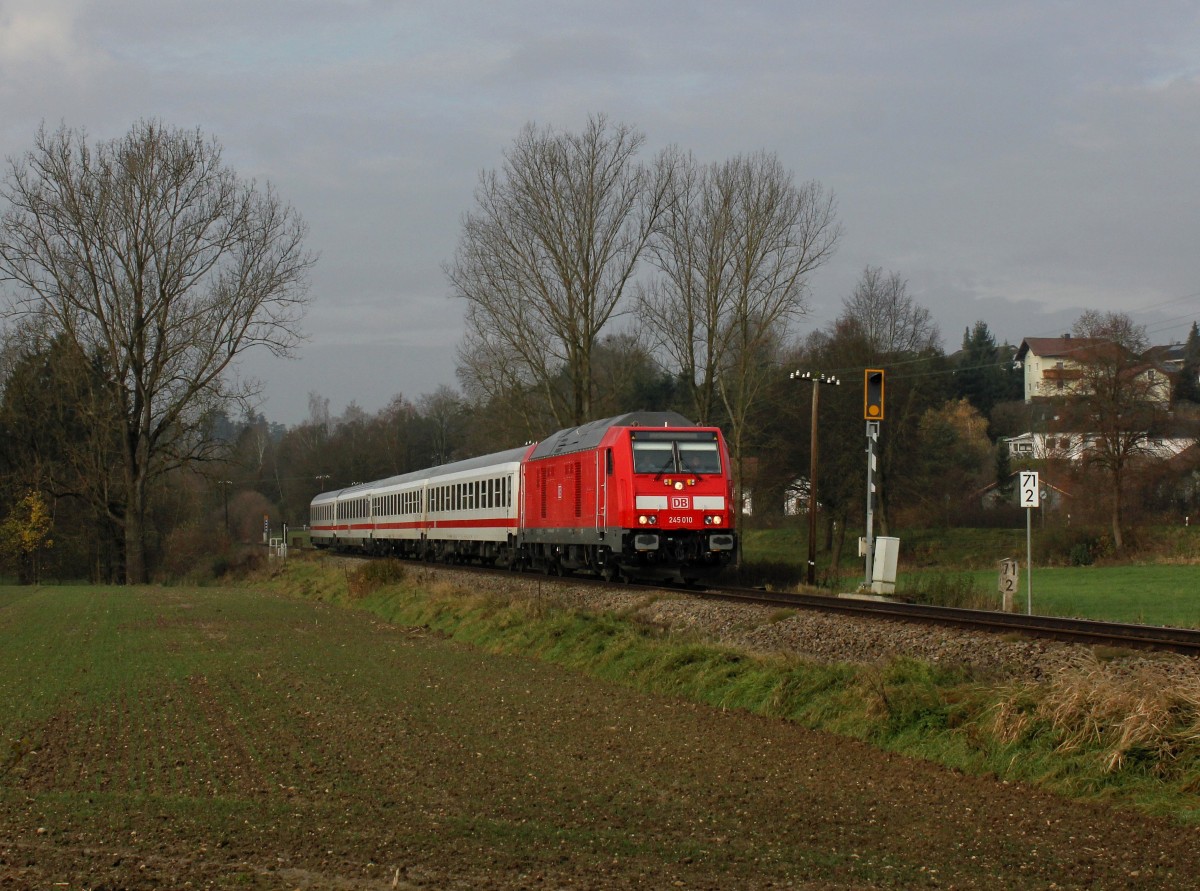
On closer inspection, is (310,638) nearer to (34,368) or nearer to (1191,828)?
(1191,828)

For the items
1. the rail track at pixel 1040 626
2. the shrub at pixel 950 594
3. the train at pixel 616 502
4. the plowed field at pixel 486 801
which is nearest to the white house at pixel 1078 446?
the train at pixel 616 502

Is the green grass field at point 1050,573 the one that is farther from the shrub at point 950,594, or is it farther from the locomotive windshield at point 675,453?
the locomotive windshield at point 675,453

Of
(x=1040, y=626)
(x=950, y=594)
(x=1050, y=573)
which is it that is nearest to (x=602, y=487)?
(x=950, y=594)

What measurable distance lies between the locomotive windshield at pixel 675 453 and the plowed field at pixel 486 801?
9.07 meters

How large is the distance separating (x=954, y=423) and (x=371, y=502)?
52178mm

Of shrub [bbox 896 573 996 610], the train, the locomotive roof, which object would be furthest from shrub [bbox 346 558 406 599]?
shrub [bbox 896 573 996 610]

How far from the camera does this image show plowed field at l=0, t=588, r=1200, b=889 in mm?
6555

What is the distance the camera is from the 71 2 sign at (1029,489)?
20547 mm

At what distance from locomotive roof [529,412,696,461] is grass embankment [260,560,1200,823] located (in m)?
7.89

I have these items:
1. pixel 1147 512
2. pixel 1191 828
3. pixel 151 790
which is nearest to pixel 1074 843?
pixel 1191 828

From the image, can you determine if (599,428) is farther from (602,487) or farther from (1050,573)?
(1050,573)

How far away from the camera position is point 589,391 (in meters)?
43.8

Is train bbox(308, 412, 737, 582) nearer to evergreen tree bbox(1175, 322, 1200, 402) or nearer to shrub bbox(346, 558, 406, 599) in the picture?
shrub bbox(346, 558, 406, 599)

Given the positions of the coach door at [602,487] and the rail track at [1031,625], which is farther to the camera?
the coach door at [602,487]
